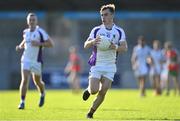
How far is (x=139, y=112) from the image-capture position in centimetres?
1827

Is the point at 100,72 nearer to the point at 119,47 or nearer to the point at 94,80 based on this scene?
the point at 94,80

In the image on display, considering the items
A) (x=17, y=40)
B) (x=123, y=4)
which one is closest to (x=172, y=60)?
(x=123, y=4)

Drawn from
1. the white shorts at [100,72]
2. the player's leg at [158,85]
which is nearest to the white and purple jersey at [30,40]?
the white shorts at [100,72]

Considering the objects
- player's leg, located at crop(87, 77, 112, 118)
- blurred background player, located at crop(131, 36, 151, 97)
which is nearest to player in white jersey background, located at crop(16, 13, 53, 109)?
player's leg, located at crop(87, 77, 112, 118)

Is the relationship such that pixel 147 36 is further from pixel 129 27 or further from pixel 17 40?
pixel 17 40

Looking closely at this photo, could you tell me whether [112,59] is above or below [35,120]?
above

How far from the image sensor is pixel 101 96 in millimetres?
15812

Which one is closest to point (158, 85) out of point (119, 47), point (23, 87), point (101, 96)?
point (23, 87)

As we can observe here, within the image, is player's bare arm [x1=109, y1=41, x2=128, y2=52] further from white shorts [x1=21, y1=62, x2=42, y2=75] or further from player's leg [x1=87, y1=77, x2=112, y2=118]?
white shorts [x1=21, y1=62, x2=42, y2=75]

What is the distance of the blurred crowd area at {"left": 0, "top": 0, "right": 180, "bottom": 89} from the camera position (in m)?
44.7

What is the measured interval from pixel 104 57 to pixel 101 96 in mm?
897

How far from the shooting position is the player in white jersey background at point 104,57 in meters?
15.8

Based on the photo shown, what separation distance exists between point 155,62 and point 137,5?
1470 centimetres

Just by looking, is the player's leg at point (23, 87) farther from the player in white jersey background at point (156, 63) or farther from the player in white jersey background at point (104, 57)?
the player in white jersey background at point (156, 63)
